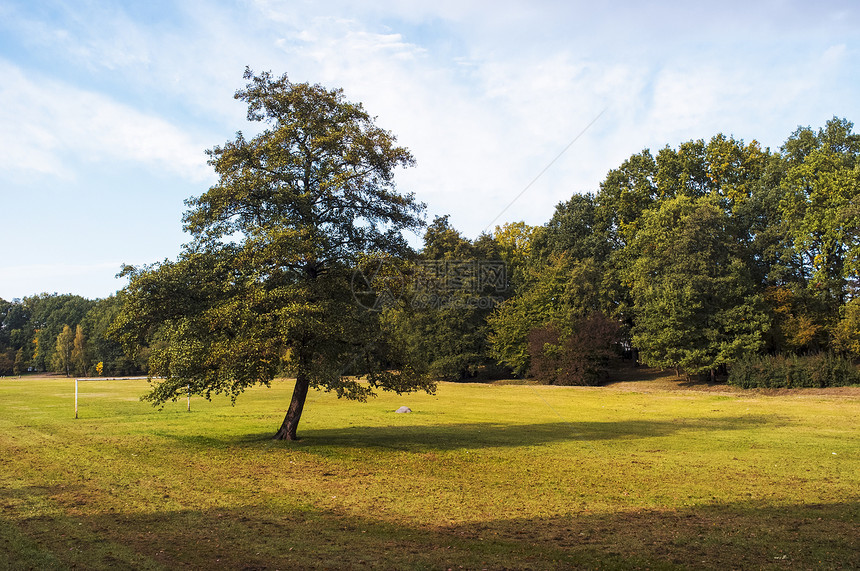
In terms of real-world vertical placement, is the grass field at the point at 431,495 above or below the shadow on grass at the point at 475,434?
above

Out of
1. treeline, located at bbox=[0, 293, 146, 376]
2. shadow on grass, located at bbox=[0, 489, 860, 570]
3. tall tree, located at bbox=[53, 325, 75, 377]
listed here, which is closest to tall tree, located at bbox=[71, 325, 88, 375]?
treeline, located at bbox=[0, 293, 146, 376]

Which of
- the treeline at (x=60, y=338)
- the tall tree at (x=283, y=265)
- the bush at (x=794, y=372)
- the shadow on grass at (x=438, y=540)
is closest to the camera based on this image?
the shadow on grass at (x=438, y=540)

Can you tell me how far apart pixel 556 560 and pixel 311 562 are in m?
3.46

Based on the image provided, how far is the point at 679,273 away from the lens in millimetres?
53500

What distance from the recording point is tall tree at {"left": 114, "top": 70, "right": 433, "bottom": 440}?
1820cm

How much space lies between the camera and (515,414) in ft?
109

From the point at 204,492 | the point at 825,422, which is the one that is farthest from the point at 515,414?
the point at 204,492

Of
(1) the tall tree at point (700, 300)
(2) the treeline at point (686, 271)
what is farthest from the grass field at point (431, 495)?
(1) the tall tree at point (700, 300)

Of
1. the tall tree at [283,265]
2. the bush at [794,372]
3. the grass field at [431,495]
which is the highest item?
the tall tree at [283,265]

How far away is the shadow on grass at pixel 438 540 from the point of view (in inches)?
336

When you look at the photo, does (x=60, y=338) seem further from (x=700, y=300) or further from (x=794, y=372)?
(x=794, y=372)

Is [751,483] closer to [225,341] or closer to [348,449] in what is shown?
[348,449]

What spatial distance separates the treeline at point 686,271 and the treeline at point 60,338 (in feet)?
199

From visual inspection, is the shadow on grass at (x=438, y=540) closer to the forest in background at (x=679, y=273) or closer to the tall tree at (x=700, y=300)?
the forest in background at (x=679, y=273)
